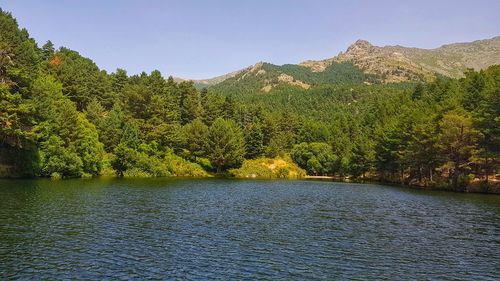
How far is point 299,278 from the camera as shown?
A: 23.7m

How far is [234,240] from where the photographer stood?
33.5 metres

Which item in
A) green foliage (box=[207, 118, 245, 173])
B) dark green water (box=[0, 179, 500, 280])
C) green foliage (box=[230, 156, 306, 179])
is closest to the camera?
dark green water (box=[0, 179, 500, 280])

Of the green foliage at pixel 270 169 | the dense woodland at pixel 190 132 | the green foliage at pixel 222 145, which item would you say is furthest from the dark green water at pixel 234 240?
the green foliage at pixel 270 169

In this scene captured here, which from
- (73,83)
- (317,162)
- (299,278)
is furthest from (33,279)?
(317,162)

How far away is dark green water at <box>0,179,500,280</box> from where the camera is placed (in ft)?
81.6

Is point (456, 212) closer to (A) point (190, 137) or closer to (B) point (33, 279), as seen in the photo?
(B) point (33, 279)

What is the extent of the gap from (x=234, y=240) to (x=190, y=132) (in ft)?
339

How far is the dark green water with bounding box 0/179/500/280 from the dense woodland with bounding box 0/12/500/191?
29.2m

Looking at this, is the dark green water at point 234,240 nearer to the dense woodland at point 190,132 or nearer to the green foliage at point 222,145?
the dense woodland at point 190,132

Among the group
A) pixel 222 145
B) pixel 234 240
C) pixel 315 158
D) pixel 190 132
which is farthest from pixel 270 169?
pixel 234 240

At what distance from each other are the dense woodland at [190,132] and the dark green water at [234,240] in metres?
29.2

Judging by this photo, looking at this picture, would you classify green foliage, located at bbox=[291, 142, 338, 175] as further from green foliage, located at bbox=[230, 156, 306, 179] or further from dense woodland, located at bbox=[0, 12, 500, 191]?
green foliage, located at bbox=[230, 156, 306, 179]

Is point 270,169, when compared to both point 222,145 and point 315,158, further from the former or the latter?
point 222,145

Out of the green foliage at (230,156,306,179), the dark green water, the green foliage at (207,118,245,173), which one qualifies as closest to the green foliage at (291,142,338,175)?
the green foliage at (230,156,306,179)
